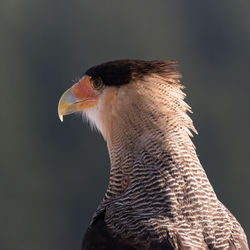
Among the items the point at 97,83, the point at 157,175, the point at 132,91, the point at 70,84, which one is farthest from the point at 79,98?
the point at 70,84

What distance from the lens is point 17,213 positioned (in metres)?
25.3

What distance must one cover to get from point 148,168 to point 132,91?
27.5 inches

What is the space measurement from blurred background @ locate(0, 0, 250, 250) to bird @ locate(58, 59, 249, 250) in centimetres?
1635

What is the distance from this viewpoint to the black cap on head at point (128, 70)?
22.0 feet

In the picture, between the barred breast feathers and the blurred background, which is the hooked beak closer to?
the barred breast feathers

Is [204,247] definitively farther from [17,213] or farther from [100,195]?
[17,213]

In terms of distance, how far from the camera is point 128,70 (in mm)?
6695

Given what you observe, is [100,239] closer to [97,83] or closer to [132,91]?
[132,91]

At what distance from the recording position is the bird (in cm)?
577

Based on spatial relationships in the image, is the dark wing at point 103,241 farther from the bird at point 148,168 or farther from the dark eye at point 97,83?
the dark eye at point 97,83

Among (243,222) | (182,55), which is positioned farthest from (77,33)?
(243,222)

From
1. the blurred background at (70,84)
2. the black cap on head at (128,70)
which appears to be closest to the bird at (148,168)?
the black cap on head at (128,70)

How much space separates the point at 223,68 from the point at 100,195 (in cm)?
→ 812

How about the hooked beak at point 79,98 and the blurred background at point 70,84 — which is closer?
the hooked beak at point 79,98
